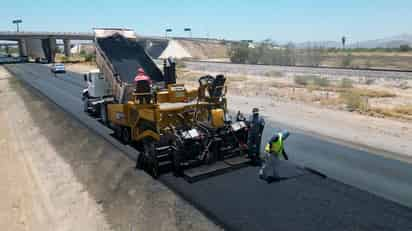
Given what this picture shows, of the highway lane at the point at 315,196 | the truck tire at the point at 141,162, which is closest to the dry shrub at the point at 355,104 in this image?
the highway lane at the point at 315,196

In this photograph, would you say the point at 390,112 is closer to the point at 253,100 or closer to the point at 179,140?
the point at 253,100

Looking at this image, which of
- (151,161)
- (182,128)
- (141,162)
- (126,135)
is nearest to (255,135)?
(182,128)

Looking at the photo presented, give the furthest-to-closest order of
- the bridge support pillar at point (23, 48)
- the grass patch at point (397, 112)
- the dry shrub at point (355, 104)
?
the bridge support pillar at point (23, 48) → the dry shrub at point (355, 104) → the grass patch at point (397, 112)

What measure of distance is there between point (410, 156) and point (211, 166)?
753 cm

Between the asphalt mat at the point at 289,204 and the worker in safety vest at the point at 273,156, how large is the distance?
0.27 meters

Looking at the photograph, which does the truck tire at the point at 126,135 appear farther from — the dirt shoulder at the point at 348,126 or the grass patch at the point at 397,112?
the grass patch at the point at 397,112

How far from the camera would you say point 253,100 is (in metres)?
26.7

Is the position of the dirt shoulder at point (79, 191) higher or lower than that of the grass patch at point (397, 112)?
lower

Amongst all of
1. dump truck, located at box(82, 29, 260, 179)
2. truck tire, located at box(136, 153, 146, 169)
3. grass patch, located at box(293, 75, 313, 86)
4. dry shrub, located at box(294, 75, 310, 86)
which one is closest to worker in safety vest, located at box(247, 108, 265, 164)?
dump truck, located at box(82, 29, 260, 179)

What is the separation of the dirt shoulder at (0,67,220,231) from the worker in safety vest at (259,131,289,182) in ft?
8.55

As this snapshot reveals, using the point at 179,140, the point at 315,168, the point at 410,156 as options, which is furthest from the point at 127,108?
the point at 410,156

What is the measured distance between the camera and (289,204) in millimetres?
8477

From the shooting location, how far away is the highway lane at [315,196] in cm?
769

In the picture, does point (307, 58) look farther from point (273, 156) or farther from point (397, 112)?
point (273, 156)
